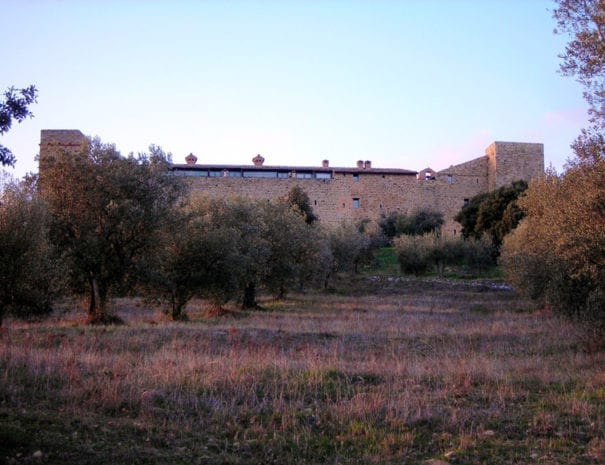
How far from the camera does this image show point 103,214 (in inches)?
577

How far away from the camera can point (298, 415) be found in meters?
5.36

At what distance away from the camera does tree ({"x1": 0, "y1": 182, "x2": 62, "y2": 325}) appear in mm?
12102

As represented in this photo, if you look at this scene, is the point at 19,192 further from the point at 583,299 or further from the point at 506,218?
the point at 506,218

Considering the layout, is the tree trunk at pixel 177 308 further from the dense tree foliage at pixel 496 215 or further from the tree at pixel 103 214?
the dense tree foliage at pixel 496 215

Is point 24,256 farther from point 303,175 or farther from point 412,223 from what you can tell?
point 303,175

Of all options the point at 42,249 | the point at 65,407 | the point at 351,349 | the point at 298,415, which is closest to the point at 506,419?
the point at 298,415

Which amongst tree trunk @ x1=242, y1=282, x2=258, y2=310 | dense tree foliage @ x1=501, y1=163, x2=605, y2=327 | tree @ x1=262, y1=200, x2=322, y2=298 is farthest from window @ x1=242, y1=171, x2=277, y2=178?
dense tree foliage @ x1=501, y1=163, x2=605, y2=327

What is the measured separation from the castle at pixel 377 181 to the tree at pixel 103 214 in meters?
43.0

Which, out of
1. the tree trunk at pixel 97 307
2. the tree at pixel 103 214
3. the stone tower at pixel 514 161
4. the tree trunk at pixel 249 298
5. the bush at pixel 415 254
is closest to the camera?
the tree at pixel 103 214

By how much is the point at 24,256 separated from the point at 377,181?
172 feet

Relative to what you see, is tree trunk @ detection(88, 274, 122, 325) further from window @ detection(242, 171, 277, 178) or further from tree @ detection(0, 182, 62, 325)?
window @ detection(242, 171, 277, 178)

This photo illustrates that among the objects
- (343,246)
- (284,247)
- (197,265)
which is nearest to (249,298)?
(284,247)

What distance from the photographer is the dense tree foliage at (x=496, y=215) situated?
125 ft

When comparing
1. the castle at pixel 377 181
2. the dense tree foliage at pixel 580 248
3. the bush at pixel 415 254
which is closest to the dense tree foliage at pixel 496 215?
the bush at pixel 415 254
